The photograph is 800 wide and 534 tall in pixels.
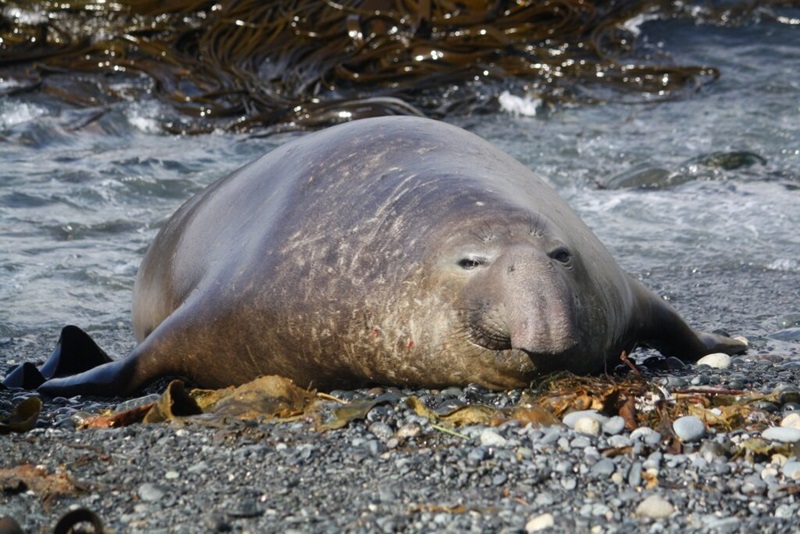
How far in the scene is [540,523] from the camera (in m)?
3.33

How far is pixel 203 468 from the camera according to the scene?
150 inches

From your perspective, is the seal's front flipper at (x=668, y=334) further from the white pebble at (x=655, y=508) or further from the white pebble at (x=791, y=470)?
the white pebble at (x=655, y=508)

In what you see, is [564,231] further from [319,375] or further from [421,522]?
[421,522]

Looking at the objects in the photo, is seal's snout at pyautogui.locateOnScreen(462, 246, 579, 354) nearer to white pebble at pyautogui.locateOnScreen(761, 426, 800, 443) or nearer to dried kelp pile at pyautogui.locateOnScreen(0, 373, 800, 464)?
dried kelp pile at pyautogui.locateOnScreen(0, 373, 800, 464)

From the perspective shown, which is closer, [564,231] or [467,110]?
[564,231]

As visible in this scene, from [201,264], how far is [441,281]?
1.53 m

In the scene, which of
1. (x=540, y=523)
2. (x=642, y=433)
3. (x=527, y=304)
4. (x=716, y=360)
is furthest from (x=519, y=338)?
(x=716, y=360)

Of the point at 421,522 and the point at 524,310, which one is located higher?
the point at 524,310

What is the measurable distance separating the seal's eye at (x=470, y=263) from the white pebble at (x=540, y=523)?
4.28 feet

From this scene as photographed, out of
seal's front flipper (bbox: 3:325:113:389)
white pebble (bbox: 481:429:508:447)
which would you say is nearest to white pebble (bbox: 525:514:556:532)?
white pebble (bbox: 481:429:508:447)

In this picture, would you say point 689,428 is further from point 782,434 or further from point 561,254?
point 561,254

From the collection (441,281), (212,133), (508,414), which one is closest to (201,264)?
(441,281)

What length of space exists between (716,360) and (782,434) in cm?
149

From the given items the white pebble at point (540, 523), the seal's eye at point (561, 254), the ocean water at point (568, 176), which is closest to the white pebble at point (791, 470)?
the white pebble at point (540, 523)
